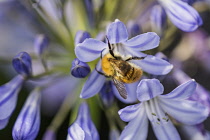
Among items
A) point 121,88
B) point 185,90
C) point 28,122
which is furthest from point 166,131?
point 28,122

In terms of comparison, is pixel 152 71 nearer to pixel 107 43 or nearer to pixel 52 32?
pixel 107 43

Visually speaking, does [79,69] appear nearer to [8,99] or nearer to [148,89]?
[148,89]

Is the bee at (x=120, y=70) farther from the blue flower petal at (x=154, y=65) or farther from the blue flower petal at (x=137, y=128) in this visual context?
the blue flower petal at (x=137, y=128)

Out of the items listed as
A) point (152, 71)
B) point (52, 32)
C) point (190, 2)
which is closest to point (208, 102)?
point (152, 71)

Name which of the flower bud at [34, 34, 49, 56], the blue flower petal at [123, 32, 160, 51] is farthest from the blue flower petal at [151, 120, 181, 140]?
the flower bud at [34, 34, 49, 56]

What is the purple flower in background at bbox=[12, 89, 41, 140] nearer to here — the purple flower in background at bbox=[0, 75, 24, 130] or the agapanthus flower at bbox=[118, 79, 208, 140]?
the purple flower in background at bbox=[0, 75, 24, 130]

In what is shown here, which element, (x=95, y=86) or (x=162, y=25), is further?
(x=162, y=25)
